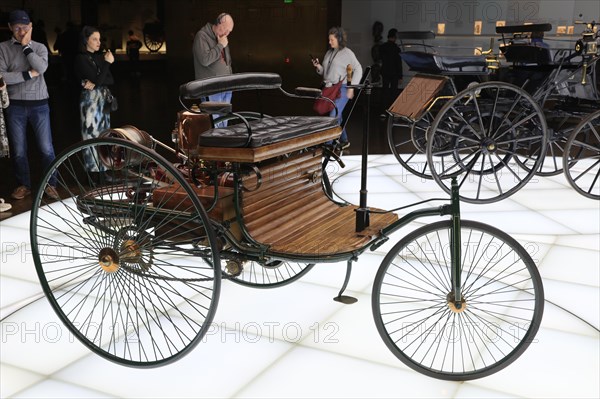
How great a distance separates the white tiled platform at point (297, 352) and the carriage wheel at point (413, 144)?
1.60 m

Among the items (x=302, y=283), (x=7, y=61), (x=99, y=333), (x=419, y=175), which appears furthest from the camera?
(x=419, y=175)

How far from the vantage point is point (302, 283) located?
3.36 metres

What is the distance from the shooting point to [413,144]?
583cm

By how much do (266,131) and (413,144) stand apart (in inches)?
135

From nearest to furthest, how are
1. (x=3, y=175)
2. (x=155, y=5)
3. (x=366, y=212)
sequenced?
(x=366, y=212) → (x=3, y=175) → (x=155, y=5)

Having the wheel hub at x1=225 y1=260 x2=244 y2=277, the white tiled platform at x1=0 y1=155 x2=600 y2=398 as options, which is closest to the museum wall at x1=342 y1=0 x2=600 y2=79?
the white tiled platform at x1=0 y1=155 x2=600 y2=398

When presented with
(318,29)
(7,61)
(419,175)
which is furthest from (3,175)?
(318,29)

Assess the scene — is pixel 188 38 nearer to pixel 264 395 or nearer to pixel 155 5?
pixel 155 5

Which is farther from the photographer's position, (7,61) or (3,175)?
(3,175)

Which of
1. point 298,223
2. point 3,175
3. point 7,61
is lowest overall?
point 3,175

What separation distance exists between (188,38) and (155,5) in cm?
106

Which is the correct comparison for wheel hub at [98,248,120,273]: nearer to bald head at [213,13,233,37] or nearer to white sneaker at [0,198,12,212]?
white sneaker at [0,198,12,212]

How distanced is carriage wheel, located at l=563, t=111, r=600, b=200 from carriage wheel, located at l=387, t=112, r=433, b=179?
0.97 m

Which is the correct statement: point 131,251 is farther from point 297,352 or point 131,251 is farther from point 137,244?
point 297,352
